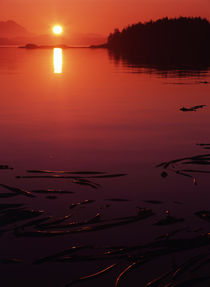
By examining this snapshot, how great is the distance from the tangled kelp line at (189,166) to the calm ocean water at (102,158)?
113mm

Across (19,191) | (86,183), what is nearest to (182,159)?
(86,183)

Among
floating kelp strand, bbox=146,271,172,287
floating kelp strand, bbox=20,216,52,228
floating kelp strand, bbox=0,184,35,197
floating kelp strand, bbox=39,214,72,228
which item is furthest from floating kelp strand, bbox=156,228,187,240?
floating kelp strand, bbox=0,184,35,197

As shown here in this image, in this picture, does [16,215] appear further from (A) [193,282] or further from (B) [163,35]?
(B) [163,35]

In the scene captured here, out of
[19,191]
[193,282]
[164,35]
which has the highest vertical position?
[164,35]

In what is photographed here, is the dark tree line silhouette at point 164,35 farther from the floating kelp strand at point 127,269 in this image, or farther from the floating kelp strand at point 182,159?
the floating kelp strand at point 127,269

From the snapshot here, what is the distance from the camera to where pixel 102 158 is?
8125 mm

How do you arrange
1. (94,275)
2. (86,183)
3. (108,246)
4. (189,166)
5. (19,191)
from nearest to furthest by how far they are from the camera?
(94,275), (108,246), (19,191), (86,183), (189,166)

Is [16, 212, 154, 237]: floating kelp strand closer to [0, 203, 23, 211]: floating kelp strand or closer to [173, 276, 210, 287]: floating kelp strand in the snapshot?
[0, 203, 23, 211]: floating kelp strand

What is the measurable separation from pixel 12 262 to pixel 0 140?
5605 millimetres

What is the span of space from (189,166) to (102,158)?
1.51 metres

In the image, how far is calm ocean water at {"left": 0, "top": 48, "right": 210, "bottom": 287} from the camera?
14.9 feet

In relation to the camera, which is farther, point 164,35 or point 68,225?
point 164,35

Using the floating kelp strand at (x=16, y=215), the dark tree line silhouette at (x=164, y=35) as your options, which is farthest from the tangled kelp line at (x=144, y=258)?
the dark tree line silhouette at (x=164, y=35)

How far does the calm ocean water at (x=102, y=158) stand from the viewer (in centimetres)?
455
